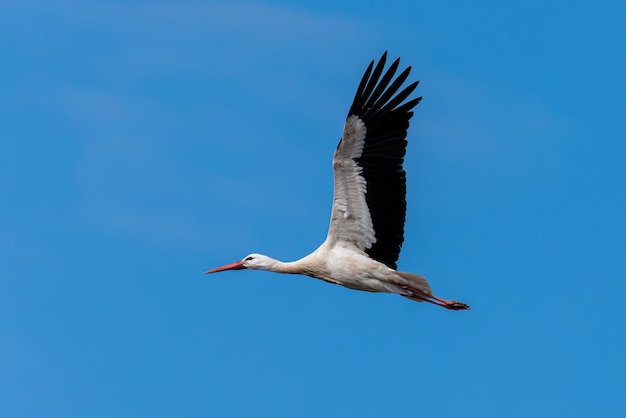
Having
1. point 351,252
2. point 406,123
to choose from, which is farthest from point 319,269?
point 406,123

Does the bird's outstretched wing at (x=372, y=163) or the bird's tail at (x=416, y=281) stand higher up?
the bird's outstretched wing at (x=372, y=163)

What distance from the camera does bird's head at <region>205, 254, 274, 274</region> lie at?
101 ft

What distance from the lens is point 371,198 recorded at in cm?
2947

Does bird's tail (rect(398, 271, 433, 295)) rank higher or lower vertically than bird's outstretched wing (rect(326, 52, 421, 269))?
lower

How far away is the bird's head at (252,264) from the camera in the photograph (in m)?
30.8

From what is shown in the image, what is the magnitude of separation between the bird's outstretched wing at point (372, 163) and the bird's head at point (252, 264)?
146 cm

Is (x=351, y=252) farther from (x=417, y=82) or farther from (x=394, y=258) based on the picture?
(x=417, y=82)

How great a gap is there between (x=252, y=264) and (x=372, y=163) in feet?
9.13

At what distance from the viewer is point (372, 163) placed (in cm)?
2933

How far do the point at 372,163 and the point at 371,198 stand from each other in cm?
51

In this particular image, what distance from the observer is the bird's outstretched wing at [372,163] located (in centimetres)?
2923

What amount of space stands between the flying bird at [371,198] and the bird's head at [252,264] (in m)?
0.89

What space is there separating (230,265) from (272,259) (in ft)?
2.95

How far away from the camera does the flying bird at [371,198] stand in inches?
1152
